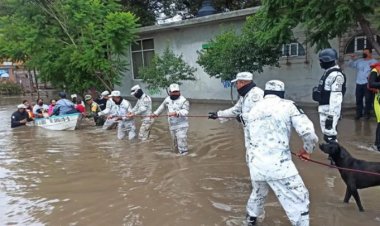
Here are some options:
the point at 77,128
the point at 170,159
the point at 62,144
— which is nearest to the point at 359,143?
the point at 170,159

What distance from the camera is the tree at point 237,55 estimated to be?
41.6 feet

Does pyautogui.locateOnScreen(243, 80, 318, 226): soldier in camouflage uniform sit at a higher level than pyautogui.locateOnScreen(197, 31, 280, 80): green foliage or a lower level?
lower

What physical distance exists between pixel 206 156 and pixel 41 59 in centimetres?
1109

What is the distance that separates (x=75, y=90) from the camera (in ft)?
57.0

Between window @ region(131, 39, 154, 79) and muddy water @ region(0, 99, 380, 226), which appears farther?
window @ region(131, 39, 154, 79)

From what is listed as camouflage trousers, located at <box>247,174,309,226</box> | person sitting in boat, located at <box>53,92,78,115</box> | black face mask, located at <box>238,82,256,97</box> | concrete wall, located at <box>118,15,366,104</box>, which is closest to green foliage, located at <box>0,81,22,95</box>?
concrete wall, located at <box>118,15,366,104</box>

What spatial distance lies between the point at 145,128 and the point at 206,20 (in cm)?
740

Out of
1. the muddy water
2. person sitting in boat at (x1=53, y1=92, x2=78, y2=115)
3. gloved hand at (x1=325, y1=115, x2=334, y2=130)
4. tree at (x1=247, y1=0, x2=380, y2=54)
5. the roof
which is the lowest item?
the muddy water

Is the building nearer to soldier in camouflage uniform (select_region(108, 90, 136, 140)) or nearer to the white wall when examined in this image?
the white wall

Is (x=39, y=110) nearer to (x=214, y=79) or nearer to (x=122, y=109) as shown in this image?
(x=122, y=109)

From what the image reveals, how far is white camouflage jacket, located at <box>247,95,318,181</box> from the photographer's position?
420 centimetres

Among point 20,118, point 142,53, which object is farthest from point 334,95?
point 142,53

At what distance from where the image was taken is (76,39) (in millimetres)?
16672

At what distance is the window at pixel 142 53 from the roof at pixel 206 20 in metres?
0.68
